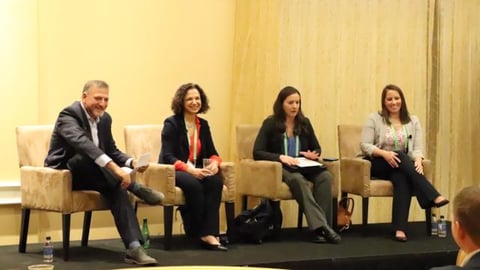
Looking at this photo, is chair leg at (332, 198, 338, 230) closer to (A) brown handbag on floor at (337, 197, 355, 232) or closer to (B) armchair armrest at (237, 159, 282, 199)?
(A) brown handbag on floor at (337, 197, 355, 232)

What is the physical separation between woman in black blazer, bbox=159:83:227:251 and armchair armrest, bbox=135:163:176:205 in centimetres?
10

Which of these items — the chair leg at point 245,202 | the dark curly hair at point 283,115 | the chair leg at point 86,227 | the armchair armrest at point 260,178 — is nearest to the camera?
the chair leg at point 86,227

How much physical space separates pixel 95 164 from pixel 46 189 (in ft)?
1.20

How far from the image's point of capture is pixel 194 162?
5613 millimetres

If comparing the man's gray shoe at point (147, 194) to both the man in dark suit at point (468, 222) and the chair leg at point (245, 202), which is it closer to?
the chair leg at point (245, 202)

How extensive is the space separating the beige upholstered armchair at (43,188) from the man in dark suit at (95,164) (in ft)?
0.28

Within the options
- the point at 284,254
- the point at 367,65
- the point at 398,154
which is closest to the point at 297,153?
the point at 398,154

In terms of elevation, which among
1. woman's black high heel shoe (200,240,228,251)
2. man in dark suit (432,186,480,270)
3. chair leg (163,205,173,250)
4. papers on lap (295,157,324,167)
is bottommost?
woman's black high heel shoe (200,240,228,251)

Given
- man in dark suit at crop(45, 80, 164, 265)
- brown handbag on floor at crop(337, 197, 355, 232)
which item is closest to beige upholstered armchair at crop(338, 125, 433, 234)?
brown handbag on floor at crop(337, 197, 355, 232)

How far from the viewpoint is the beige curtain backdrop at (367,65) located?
6.49m

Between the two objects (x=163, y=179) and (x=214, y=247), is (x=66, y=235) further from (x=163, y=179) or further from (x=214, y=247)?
(x=214, y=247)

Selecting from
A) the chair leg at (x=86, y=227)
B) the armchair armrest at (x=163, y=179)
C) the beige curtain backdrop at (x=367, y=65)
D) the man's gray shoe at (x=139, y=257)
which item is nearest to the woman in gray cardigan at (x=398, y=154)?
the beige curtain backdrop at (x=367, y=65)

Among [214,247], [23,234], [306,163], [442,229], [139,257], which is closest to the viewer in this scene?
[139,257]

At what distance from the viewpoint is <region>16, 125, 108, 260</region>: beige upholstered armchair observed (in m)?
4.88
